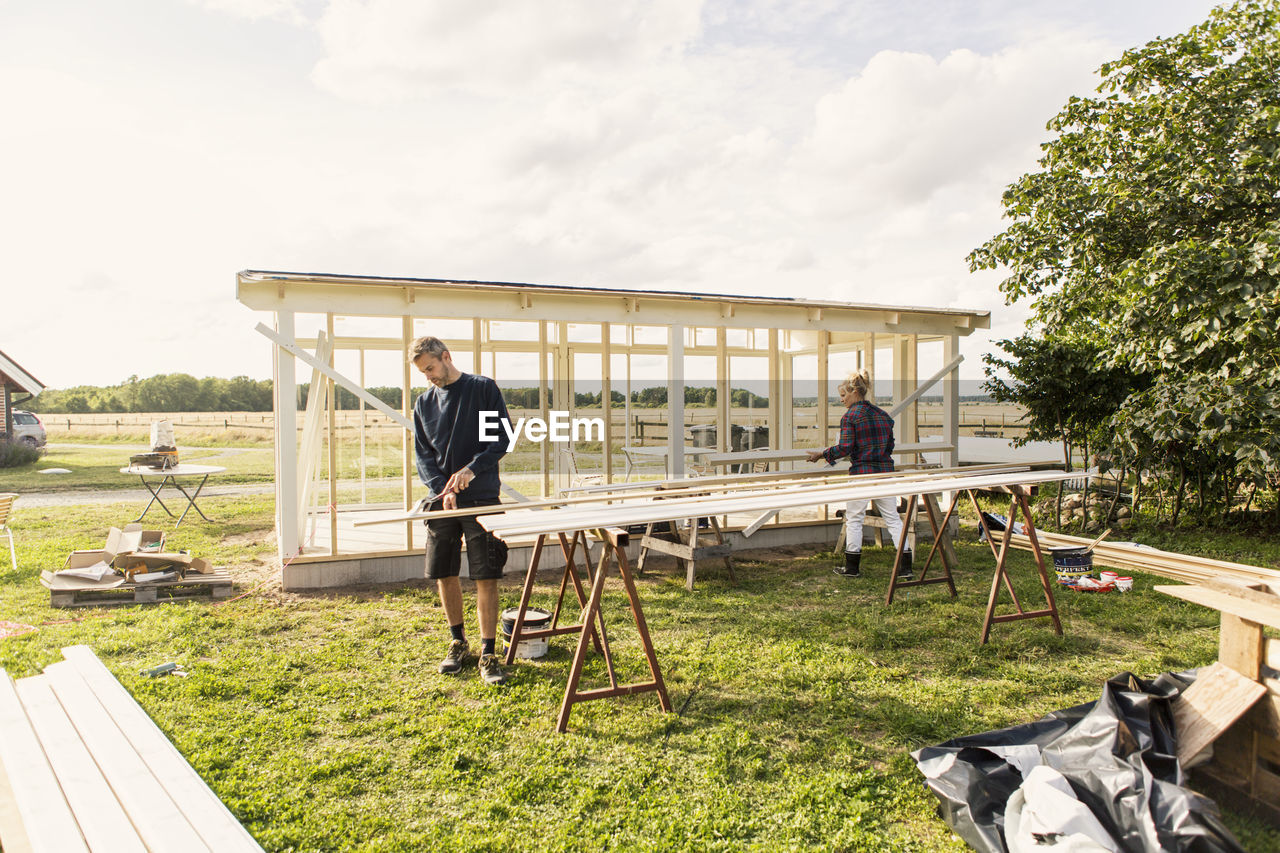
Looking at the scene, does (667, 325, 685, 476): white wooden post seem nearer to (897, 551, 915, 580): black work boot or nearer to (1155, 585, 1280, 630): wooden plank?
(897, 551, 915, 580): black work boot

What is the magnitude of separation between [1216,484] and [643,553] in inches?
287

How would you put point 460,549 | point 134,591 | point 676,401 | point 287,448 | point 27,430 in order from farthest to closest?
point 27,430 < point 676,401 < point 287,448 < point 134,591 < point 460,549

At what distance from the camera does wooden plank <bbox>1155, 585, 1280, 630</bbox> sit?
2373 mm

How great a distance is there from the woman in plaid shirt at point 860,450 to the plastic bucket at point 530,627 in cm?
295

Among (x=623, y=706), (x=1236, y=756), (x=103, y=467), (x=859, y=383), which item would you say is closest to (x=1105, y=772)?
(x=1236, y=756)

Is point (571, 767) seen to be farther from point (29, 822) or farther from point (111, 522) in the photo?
point (111, 522)

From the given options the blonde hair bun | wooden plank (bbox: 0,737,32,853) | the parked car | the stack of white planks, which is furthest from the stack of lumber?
the parked car

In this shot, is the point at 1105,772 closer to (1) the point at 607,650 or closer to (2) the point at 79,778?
(1) the point at 607,650

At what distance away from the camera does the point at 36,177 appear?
2753cm

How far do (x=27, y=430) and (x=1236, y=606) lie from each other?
87.9 feet

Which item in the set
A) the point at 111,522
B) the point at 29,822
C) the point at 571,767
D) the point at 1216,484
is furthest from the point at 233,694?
the point at 1216,484

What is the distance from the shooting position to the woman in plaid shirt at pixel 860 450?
602 centimetres

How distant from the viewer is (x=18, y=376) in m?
19.5

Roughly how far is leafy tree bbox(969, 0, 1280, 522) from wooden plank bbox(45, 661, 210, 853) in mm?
8318
